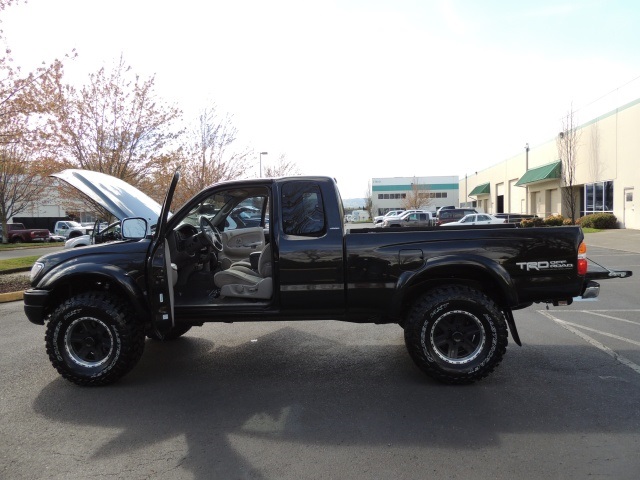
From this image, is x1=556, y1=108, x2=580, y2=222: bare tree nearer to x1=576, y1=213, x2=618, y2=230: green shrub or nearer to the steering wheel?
x1=576, y1=213, x2=618, y2=230: green shrub

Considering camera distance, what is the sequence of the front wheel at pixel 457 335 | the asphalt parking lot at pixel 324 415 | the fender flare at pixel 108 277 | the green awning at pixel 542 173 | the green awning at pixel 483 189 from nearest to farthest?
the asphalt parking lot at pixel 324 415 → the front wheel at pixel 457 335 → the fender flare at pixel 108 277 → the green awning at pixel 542 173 → the green awning at pixel 483 189

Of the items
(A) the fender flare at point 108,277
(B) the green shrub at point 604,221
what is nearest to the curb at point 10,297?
(A) the fender flare at point 108,277

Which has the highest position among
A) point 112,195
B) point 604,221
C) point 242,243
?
point 112,195

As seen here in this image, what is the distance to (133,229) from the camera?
5.04 meters

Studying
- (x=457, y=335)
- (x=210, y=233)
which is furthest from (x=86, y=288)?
(x=457, y=335)

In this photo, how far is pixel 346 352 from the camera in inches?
225

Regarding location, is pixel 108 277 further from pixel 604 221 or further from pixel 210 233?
pixel 604 221

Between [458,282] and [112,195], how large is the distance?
3.83 meters

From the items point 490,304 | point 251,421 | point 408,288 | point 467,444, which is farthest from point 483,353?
point 251,421

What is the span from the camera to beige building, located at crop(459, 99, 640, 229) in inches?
1061

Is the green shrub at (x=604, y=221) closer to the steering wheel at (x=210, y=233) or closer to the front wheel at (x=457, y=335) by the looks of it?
the front wheel at (x=457, y=335)

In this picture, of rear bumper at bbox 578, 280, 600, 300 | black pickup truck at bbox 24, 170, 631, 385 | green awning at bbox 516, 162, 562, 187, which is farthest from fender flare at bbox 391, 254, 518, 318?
green awning at bbox 516, 162, 562, 187

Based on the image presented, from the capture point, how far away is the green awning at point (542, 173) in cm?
3545

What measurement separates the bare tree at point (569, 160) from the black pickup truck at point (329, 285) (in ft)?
103
